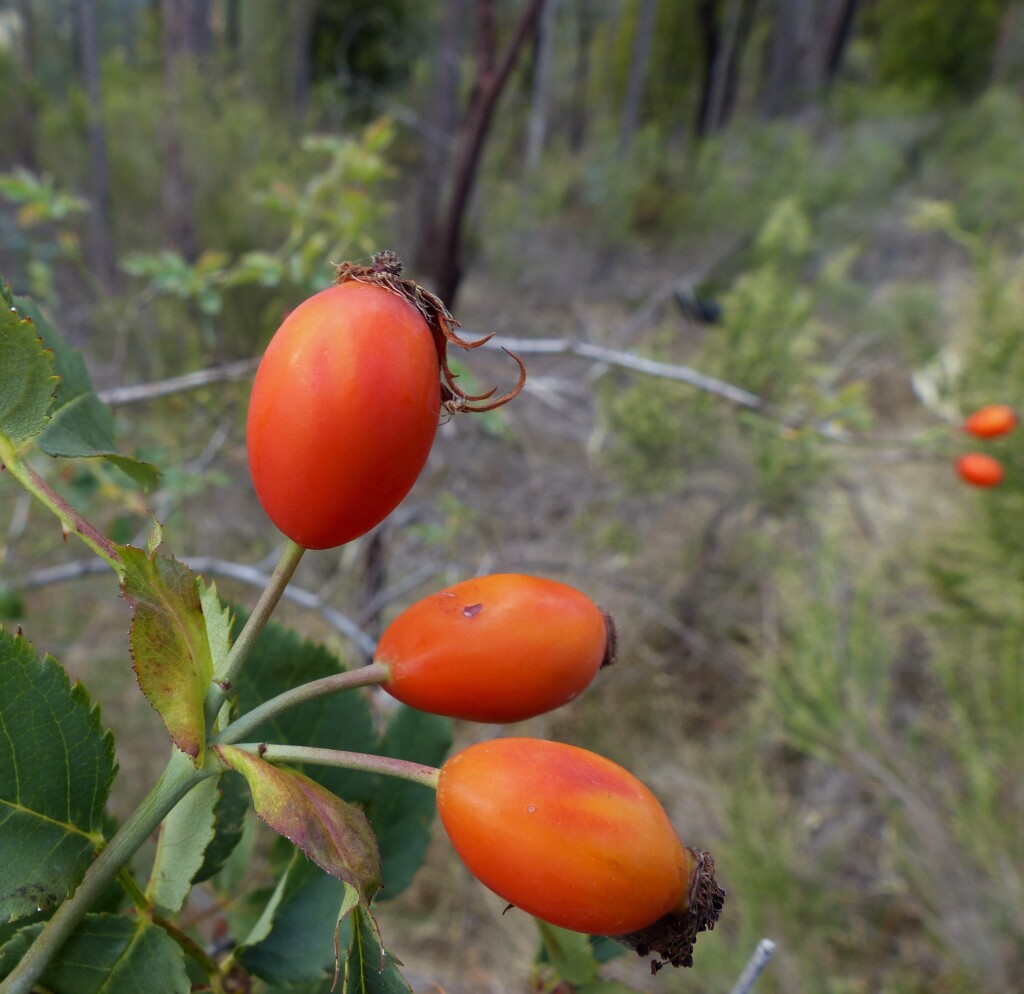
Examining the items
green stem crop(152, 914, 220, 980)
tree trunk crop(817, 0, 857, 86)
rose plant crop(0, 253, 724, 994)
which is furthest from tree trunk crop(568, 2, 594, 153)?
green stem crop(152, 914, 220, 980)

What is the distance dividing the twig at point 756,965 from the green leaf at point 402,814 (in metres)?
0.26

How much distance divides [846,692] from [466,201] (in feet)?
6.35

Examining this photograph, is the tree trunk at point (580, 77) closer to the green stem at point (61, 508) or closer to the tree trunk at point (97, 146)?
the tree trunk at point (97, 146)

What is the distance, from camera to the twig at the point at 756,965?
425 mm

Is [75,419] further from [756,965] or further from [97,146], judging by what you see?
[97,146]

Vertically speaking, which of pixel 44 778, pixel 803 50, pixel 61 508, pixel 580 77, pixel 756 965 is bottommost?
pixel 580 77

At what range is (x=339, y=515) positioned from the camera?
1.30ft

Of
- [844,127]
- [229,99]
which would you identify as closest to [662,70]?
[844,127]

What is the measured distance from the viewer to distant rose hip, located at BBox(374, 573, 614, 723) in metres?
0.40

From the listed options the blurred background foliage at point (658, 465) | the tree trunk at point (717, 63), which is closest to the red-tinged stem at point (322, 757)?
the blurred background foliage at point (658, 465)

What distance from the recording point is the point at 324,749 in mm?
407

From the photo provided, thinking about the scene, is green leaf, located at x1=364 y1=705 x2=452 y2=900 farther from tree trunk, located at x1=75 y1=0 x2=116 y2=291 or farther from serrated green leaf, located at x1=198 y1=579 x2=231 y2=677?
tree trunk, located at x1=75 y1=0 x2=116 y2=291

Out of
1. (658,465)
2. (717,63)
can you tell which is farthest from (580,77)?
(658,465)

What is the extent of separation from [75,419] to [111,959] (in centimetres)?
34
